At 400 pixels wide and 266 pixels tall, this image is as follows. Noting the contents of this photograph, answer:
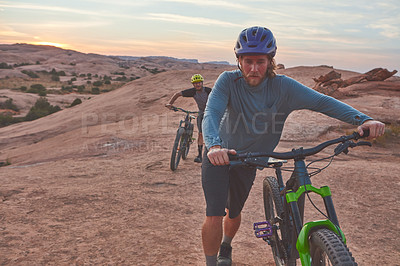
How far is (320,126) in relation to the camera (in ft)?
38.9

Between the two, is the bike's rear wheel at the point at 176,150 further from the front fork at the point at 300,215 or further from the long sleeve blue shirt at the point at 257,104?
the front fork at the point at 300,215

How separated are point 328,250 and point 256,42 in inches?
61.1

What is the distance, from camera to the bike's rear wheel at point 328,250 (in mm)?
1786

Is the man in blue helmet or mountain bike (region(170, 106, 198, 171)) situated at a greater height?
the man in blue helmet

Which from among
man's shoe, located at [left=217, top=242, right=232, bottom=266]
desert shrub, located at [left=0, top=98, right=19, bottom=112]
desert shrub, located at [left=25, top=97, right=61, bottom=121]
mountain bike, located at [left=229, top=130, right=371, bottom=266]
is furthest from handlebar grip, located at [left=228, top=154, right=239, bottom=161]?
desert shrub, located at [left=0, top=98, right=19, bottom=112]

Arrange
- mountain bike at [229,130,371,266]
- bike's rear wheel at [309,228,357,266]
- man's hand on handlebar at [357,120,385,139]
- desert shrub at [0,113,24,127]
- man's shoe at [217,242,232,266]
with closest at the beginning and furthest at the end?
bike's rear wheel at [309,228,357,266]
mountain bike at [229,130,371,266]
man's hand on handlebar at [357,120,385,139]
man's shoe at [217,242,232,266]
desert shrub at [0,113,24,127]

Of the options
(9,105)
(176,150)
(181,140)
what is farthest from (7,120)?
(176,150)

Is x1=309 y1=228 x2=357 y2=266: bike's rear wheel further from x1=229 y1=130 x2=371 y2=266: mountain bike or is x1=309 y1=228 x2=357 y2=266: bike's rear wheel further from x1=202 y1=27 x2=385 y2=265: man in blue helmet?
x1=202 y1=27 x2=385 y2=265: man in blue helmet

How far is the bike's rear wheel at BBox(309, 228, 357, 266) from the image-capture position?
5.86ft

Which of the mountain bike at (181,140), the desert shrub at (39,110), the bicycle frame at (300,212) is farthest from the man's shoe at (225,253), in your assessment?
the desert shrub at (39,110)

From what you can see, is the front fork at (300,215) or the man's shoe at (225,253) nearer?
the front fork at (300,215)

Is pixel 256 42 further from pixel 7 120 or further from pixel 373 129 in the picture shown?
pixel 7 120

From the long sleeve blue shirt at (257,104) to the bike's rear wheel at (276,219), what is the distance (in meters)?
0.49

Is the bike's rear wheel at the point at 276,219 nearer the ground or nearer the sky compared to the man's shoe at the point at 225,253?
nearer the sky
